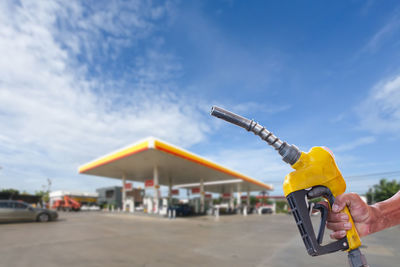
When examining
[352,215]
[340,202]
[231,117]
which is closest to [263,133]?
[231,117]

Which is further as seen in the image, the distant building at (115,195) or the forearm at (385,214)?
the distant building at (115,195)

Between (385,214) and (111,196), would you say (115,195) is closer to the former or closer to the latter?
(111,196)

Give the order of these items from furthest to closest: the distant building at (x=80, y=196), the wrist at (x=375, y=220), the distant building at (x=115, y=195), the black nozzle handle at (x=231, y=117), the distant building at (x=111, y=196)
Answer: the distant building at (x=111, y=196) → the distant building at (x=115, y=195) → the distant building at (x=80, y=196) → the wrist at (x=375, y=220) → the black nozzle handle at (x=231, y=117)

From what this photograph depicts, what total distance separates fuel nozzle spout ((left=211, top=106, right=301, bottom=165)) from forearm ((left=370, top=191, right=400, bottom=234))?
587 millimetres

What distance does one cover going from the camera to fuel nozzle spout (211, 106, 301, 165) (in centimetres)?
119

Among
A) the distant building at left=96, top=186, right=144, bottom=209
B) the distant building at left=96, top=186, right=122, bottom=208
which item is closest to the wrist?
the distant building at left=96, top=186, right=144, bottom=209

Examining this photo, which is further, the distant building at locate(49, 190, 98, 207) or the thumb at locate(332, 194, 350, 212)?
the distant building at locate(49, 190, 98, 207)

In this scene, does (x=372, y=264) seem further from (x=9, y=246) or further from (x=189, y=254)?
(x=9, y=246)

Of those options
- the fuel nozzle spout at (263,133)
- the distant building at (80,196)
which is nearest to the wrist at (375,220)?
the fuel nozzle spout at (263,133)

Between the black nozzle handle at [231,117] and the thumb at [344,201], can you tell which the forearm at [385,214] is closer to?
the thumb at [344,201]

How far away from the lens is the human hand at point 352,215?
124cm

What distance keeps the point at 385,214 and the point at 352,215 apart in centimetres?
24

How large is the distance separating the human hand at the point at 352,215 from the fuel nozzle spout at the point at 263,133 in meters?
0.34

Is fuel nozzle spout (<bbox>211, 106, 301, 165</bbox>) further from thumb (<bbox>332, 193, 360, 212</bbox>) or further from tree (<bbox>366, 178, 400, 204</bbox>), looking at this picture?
tree (<bbox>366, 178, 400, 204</bbox>)
